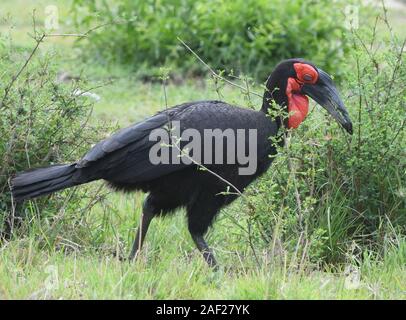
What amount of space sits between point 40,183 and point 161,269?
2.66 feet

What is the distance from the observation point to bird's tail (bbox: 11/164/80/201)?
4.70m

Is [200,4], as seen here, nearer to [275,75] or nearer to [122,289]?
[275,75]

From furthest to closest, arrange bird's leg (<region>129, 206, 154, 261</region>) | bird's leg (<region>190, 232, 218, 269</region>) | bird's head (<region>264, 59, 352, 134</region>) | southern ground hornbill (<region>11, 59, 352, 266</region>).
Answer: bird's head (<region>264, 59, 352, 134</region>) → bird's leg (<region>129, 206, 154, 261</region>) → southern ground hornbill (<region>11, 59, 352, 266</region>) → bird's leg (<region>190, 232, 218, 269</region>)

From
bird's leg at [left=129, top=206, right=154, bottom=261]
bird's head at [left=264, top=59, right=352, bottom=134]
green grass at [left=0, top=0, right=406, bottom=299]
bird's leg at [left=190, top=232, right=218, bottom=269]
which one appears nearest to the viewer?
green grass at [left=0, top=0, right=406, bottom=299]

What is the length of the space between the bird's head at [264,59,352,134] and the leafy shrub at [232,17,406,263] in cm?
11

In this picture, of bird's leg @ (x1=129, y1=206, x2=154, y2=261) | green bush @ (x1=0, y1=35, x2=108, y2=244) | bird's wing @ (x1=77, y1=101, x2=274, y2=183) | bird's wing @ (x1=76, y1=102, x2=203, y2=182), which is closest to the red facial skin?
bird's wing @ (x1=77, y1=101, x2=274, y2=183)

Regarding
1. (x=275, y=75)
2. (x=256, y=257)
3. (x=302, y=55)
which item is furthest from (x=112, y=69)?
(x=256, y=257)

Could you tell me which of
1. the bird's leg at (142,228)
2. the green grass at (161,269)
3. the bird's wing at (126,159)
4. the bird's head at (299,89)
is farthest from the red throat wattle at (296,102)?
the bird's leg at (142,228)

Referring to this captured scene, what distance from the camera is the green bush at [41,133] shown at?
4.94 m

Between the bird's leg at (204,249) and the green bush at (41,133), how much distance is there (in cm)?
63

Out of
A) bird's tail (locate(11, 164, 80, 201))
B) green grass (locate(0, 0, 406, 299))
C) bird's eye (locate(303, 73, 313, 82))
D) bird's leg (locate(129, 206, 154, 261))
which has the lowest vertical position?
green grass (locate(0, 0, 406, 299))

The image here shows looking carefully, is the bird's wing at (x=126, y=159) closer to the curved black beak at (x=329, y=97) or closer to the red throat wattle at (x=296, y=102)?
the red throat wattle at (x=296, y=102)

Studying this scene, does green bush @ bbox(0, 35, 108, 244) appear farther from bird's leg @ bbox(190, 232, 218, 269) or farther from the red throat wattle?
the red throat wattle
